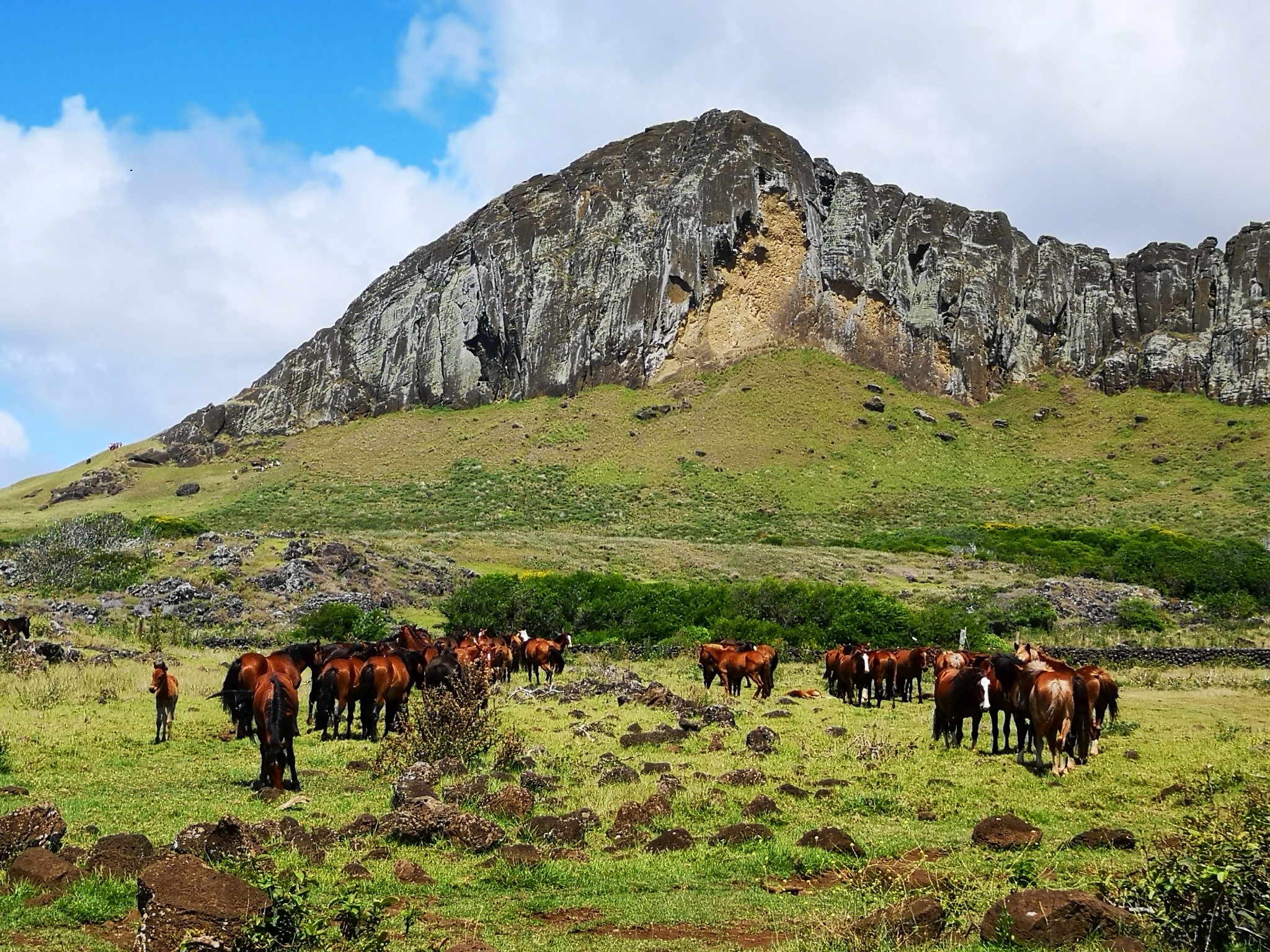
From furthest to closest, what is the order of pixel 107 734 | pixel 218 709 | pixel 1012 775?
pixel 218 709 < pixel 107 734 < pixel 1012 775

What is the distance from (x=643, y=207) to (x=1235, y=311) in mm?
66672

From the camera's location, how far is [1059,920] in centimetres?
700

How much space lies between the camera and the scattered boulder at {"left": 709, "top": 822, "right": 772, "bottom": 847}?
34.7 ft

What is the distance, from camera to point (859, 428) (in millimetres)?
96625

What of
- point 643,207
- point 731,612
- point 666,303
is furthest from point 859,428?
point 731,612

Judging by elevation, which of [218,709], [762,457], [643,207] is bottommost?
[218,709]

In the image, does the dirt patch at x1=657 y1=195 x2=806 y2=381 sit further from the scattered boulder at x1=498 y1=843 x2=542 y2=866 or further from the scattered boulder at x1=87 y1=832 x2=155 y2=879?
the scattered boulder at x1=87 y1=832 x2=155 y2=879

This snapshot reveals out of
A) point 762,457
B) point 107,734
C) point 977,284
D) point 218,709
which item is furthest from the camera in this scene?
point 977,284

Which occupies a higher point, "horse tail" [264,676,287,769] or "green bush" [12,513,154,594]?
"green bush" [12,513,154,594]

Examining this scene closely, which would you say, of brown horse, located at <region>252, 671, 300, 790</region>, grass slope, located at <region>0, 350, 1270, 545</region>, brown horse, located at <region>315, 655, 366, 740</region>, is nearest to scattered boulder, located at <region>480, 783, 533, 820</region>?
brown horse, located at <region>252, 671, 300, 790</region>

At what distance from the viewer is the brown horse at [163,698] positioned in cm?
1644

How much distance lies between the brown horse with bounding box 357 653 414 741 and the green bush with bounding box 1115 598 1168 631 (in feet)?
112

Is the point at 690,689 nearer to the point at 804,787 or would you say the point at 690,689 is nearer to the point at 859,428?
the point at 804,787

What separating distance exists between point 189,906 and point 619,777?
7548mm
